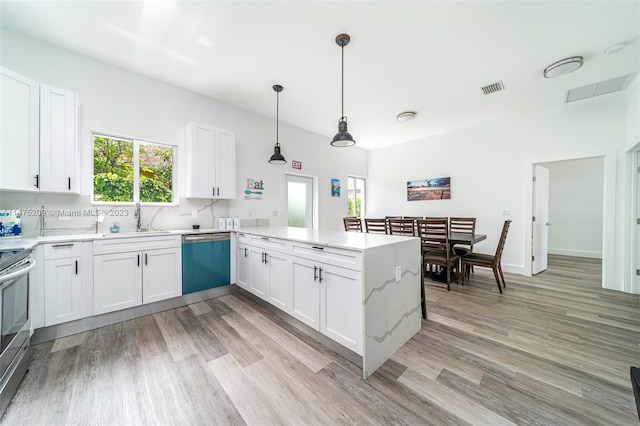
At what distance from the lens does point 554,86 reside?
10.6 ft

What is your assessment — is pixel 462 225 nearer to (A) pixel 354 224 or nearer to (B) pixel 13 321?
(A) pixel 354 224

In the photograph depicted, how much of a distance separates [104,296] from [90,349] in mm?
540

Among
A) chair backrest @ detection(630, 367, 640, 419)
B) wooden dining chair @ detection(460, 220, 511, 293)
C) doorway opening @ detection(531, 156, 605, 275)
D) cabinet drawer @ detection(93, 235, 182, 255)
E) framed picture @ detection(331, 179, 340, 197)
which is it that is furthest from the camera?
framed picture @ detection(331, 179, 340, 197)

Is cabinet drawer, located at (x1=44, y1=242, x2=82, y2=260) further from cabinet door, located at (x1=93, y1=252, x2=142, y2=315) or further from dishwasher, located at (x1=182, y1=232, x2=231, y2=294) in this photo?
dishwasher, located at (x1=182, y1=232, x2=231, y2=294)

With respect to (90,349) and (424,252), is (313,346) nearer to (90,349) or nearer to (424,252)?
(90,349)

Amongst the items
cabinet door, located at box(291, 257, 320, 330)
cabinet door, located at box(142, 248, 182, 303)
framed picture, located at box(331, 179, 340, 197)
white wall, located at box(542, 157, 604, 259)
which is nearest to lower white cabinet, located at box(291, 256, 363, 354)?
cabinet door, located at box(291, 257, 320, 330)

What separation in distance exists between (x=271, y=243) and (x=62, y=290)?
78.2 inches

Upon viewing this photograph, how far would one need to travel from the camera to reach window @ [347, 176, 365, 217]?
633 centimetres

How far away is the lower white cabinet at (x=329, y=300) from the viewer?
1.75m

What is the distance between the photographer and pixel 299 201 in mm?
5129

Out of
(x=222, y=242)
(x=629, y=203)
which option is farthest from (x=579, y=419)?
(x=629, y=203)

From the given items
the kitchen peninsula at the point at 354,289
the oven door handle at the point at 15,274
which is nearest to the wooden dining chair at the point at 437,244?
the kitchen peninsula at the point at 354,289

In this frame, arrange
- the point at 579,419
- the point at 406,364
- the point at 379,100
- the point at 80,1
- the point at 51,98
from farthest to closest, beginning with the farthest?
the point at 379,100, the point at 51,98, the point at 80,1, the point at 406,364, the point at 579,419

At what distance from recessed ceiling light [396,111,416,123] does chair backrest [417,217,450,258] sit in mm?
1946
